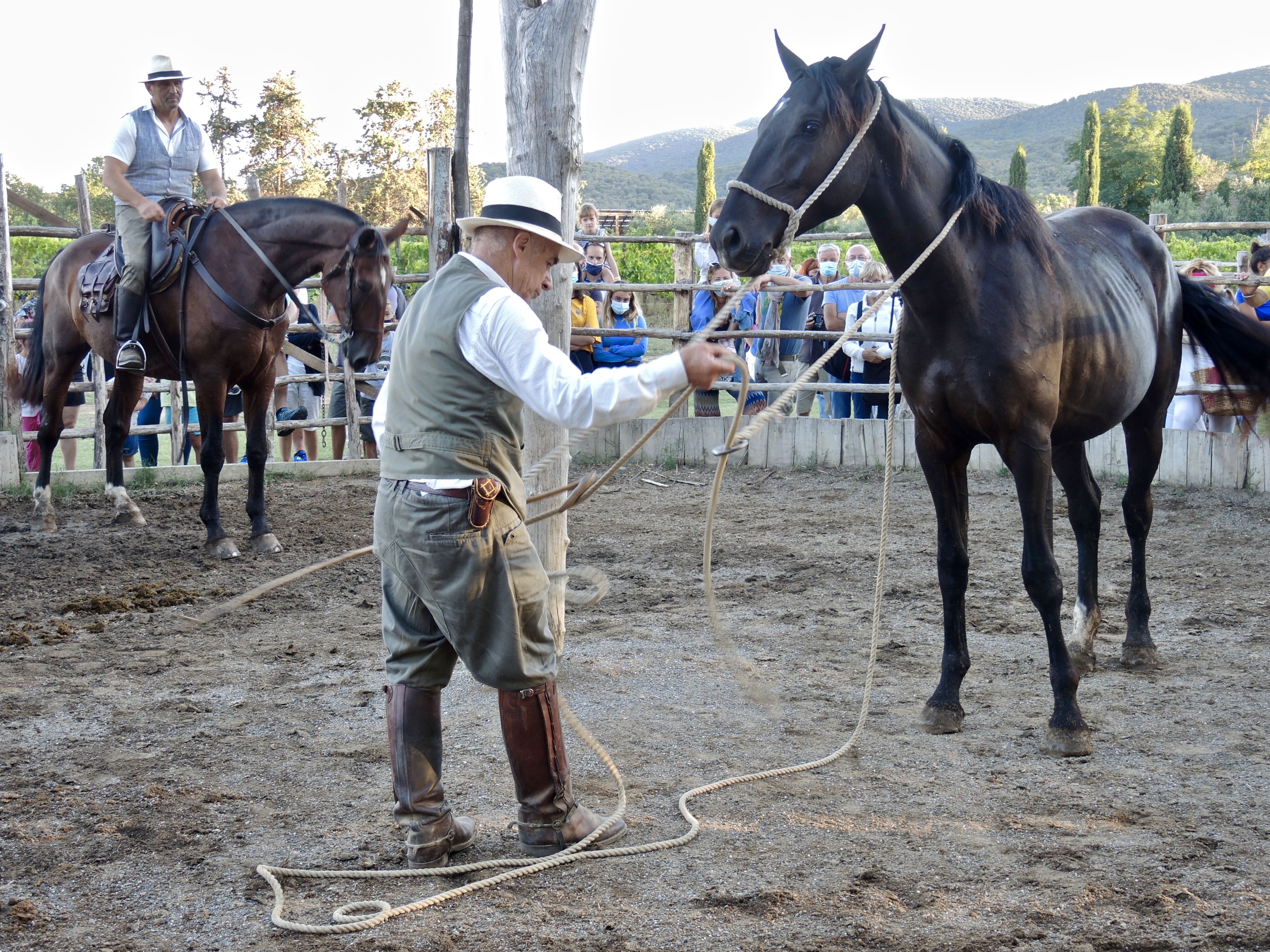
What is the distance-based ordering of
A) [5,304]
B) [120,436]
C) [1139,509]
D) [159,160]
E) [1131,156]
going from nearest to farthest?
[1139,509] → [159,160] → [120,436] → [5,304] → [1131,156]

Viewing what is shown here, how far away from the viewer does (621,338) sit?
1023 centimetres

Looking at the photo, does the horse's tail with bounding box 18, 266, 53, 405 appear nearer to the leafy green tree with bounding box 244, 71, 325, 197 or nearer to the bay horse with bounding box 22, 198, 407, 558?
the bay horse with bounding box 22, 198, 407, 558

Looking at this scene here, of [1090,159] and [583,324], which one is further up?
[1090,159]

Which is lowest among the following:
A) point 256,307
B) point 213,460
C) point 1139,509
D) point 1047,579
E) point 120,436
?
point 1047,579

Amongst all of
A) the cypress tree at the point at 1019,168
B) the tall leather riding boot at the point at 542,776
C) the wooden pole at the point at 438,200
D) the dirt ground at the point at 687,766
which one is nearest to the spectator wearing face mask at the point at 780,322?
the wooden pole at the point at 438,200

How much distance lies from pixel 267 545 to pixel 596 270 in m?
4.79

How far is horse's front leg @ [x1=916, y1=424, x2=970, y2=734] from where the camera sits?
3906mm

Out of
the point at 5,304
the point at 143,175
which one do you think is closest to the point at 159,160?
the point at 143,175

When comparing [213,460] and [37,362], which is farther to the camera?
[37,362]

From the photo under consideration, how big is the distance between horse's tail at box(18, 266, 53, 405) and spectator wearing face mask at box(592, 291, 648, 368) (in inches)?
179

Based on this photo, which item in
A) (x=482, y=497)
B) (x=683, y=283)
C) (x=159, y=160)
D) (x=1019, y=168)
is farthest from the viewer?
(x=1019, y=168)

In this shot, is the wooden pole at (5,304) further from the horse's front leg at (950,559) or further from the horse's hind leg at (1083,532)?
the horse's hind leg at (1083,532)

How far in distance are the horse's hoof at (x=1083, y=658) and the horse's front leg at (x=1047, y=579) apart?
75 centimetres

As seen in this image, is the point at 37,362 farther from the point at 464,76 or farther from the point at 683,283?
the point at 683,283
